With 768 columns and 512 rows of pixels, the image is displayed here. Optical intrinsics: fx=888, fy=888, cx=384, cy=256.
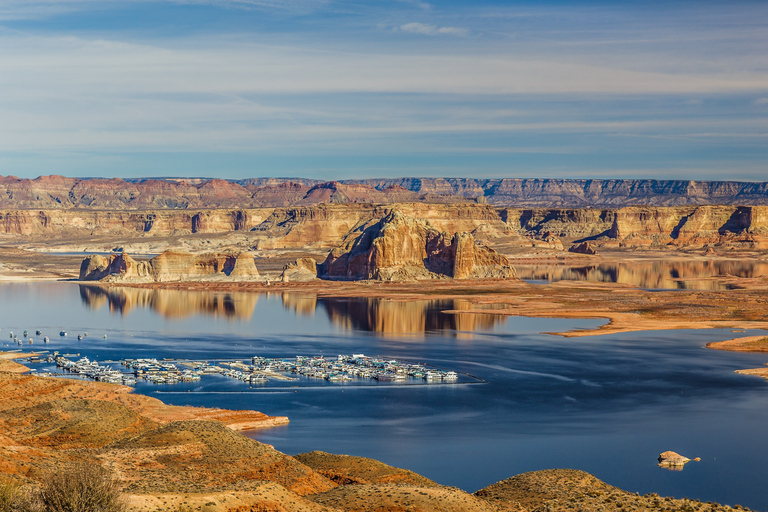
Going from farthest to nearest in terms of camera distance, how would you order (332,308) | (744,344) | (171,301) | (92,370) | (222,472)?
(171,301), (332,308), (744,344), (92,370), (222,472)

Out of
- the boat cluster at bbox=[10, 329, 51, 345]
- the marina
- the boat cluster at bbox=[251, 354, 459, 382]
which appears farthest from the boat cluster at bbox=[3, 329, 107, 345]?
the boat cluster at bbox=[251, 354, 459, 382]

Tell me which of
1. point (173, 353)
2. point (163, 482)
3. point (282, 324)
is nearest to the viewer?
point (163, 482)

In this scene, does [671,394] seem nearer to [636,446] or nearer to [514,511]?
[636,446]

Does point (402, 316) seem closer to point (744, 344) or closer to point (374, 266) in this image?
point (744, 344)

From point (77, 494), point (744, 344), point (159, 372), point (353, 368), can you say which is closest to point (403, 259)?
point (744, 344)

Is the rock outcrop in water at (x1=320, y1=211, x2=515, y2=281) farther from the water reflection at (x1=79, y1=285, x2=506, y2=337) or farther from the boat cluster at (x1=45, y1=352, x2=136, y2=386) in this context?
the boat cluster at (x1=45, y1=352, x2=136, y2=386)

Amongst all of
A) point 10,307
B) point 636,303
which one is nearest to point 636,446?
point 636,303
